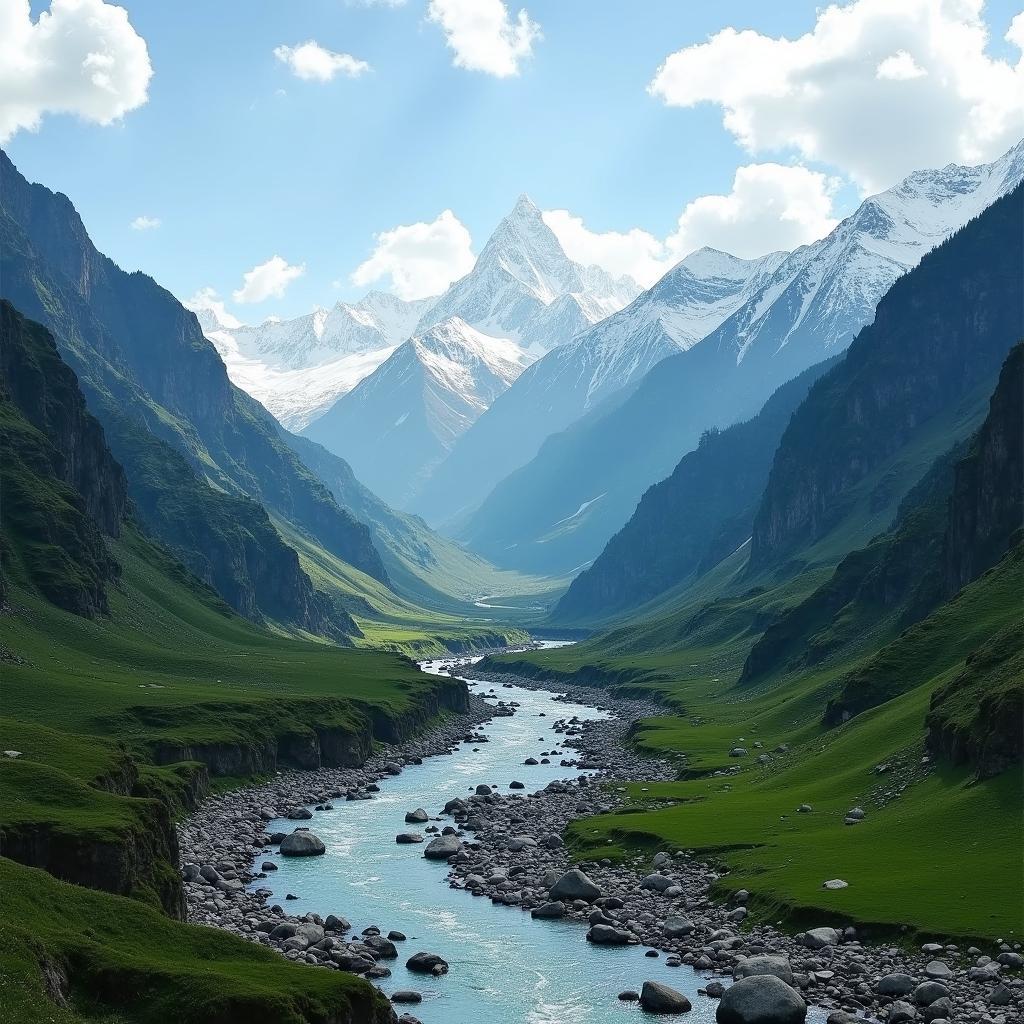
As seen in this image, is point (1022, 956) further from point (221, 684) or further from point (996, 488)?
point (221, 684)

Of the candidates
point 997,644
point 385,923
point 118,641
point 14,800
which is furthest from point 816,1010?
point 118,641

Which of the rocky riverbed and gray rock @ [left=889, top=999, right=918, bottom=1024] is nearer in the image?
gray rock @ [left=889, top=999, right=918, bottom=1024]

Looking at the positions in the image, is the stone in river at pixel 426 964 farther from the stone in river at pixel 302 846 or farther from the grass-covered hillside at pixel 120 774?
the stone in river at pixel 302 846

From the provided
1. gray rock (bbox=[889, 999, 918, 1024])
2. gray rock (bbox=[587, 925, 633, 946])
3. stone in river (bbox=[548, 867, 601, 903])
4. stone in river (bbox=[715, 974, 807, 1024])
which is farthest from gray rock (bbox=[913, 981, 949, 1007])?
stone in river (bbox=[548, 867, 601, 903])

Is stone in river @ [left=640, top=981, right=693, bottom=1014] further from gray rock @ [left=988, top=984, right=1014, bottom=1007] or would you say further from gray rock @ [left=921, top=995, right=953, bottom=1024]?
gray rock @ [left=988, top=984, right=1014, bottom=1007]

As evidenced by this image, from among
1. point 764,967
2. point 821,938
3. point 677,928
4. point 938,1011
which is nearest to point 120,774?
point 677,928

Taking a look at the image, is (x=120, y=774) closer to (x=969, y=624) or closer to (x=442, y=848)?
(x=442, y=848)

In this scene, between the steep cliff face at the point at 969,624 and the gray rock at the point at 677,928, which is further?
the steep cliff face at the point at 969,624

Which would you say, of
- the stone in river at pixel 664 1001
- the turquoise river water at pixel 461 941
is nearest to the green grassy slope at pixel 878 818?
the turquoise river water at pixel 461 941
